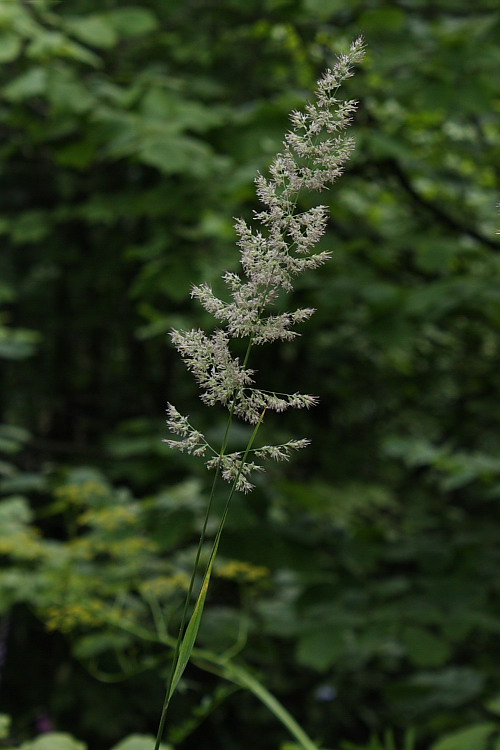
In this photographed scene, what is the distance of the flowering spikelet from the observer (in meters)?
0.68

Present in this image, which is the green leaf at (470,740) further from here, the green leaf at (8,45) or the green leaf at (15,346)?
the green leaf at (8,45)

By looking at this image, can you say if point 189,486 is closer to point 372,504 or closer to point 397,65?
point 372,504

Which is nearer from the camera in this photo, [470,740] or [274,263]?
[274,263]

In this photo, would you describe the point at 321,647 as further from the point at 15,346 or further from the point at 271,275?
the point at 271,275

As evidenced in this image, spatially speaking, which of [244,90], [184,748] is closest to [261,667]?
[184,748]

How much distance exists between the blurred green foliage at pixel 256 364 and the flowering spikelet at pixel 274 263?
3.62 feet

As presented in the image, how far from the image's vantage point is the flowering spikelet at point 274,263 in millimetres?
682

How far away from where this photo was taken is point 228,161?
3189 mm

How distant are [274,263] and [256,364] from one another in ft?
12.5

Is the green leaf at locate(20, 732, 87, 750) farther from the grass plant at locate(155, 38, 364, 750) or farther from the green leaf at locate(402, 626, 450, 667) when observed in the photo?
the green leaf at locate(402, 626, 450, 667)

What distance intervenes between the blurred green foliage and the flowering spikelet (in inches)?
43.4

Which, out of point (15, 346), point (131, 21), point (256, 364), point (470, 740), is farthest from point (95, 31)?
point (470, 740)

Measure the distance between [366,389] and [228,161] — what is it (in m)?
2.01

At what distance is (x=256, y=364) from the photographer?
4.50 metres
